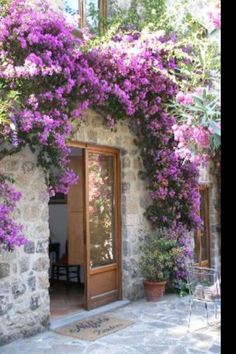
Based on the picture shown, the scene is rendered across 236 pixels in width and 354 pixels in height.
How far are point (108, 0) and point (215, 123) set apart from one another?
5574 millimetres

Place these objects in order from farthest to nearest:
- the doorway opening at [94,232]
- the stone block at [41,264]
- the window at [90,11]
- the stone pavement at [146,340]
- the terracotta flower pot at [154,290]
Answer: the terracotta flower pot at [154,290], the window at [90,11], the doorway opening at [94,232], the stone block at [41,264], the stone pavement at [146,340]

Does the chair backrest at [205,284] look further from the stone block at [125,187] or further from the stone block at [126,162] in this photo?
the stone block at [126,162]

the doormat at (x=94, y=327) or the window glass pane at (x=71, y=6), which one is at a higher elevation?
the window glass pane at (x=71, y=6)

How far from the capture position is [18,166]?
16.1ft

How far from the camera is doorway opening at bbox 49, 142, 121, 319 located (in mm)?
6148

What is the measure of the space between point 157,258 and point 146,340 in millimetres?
2049

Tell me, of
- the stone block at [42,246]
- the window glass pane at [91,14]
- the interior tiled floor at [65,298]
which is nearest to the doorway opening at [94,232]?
the interior tiled floor at [65,298]

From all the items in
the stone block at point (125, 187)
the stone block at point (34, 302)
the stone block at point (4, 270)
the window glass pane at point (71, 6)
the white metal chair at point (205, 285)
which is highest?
the window glass pane at point (71, 6)

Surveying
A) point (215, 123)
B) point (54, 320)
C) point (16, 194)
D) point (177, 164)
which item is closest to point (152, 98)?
point (177, 164)

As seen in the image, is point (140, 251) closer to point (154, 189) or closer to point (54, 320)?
point (154, 189)

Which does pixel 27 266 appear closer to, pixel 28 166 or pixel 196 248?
pixel 28 166

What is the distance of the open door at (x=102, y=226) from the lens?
620 cm

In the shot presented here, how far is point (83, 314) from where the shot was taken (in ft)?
19.1

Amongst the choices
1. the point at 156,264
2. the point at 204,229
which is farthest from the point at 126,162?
the point at 204,229
